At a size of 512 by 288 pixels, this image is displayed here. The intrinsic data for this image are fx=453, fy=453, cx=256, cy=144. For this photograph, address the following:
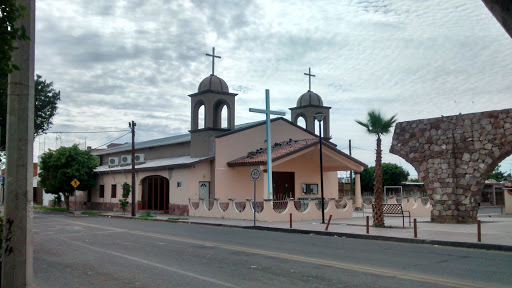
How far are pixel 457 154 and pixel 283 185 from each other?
13064mm

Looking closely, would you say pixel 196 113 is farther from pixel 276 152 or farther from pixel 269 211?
pixel 269 211

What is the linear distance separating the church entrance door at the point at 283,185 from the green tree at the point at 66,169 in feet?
63.9

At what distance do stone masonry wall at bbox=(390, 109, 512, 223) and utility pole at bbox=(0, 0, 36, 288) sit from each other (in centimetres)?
1937

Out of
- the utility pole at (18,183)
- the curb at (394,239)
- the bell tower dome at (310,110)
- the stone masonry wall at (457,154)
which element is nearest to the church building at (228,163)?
the bell tower dome at (310,110)

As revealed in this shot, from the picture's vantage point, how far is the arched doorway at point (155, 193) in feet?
110

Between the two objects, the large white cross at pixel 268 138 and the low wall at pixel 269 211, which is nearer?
the low wall at pixel 269 211

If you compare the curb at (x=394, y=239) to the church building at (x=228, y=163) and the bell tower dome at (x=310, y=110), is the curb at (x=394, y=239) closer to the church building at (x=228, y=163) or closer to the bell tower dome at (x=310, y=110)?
the church building at (x=228, y=163)

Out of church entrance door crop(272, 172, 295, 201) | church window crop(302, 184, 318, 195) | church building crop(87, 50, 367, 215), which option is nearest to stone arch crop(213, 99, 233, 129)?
church building crop(87, 50, 367, 215)

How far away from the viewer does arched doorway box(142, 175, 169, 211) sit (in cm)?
3362

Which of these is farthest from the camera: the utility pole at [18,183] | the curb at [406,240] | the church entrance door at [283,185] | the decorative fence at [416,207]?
the church entrance door at [283,185]

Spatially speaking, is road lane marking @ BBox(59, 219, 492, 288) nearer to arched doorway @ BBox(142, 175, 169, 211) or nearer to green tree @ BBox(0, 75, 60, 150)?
green tree @ BBox(0, 75, 60, 150)

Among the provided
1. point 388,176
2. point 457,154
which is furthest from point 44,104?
point 388,176

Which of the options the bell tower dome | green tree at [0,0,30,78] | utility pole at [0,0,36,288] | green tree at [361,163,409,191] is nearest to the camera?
green tree at [0,0,30,78]

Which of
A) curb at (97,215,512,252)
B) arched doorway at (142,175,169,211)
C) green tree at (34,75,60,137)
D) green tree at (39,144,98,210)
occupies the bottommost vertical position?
curb at (97,215,512,252)
